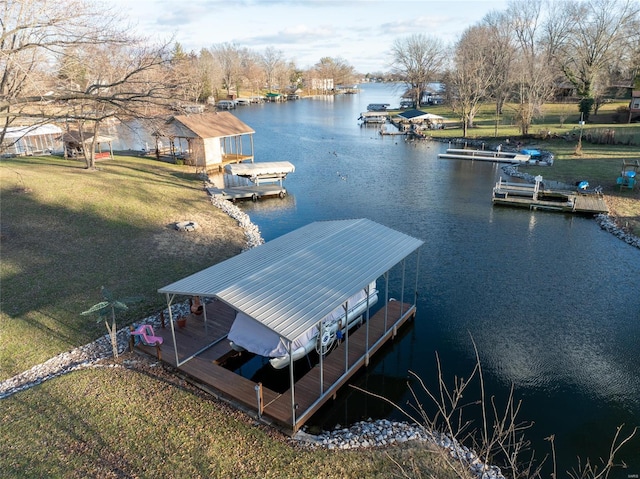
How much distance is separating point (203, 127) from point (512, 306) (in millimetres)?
25465

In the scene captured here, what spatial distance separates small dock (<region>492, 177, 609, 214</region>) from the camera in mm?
23703

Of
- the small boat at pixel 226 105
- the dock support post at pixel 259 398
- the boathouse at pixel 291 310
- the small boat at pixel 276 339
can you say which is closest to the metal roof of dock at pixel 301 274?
the boathouse at pixel 291 310

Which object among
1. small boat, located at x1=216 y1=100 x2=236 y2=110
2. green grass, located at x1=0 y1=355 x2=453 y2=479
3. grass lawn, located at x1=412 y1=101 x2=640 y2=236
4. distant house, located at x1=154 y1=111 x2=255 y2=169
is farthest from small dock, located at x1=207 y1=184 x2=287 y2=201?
small boat, located at x1=216 y1=100 x2=236 y2=110

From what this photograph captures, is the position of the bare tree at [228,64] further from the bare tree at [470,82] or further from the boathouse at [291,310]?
the boathouse at [291,310]

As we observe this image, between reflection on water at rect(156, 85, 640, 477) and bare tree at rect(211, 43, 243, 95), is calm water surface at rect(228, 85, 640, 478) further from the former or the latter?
bare tree at rect(211, 43, 243, 95)

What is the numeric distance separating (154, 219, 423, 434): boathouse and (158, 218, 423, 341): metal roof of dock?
0.9 inches

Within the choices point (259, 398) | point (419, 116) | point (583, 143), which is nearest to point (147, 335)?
point (259, 398)

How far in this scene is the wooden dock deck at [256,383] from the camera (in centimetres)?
962

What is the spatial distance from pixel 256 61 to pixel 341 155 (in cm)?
10764

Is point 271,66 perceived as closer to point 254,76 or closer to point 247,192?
point 254,76

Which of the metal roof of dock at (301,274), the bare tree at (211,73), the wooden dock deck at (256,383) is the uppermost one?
the bare tree at (211,73)

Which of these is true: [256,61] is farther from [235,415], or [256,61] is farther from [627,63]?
[235,415]

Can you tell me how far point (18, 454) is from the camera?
319 inches

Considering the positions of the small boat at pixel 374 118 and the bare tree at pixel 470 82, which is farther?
the small boat at pixel 374 118
